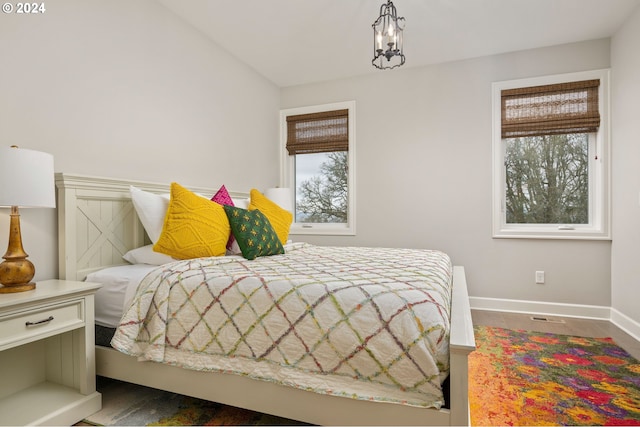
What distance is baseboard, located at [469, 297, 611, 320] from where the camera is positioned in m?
3.26

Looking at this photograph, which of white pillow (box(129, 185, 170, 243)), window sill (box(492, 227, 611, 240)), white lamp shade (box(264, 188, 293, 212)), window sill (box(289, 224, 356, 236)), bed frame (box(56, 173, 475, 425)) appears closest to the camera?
bed frame (box(56, 173, 475, 425))

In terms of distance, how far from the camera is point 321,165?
14.4ft

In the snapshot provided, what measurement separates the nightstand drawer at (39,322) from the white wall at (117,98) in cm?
48

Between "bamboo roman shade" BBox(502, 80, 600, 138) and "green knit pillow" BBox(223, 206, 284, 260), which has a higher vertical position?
"bamboo roman shade" BBox(502, 80, 600, 138)

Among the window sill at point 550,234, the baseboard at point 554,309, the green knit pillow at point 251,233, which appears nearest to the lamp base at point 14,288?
the green knit pillow at point 251,233

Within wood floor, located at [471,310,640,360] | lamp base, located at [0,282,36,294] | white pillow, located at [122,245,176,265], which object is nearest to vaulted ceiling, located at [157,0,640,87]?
white pillow, located at [122,245,176,265]

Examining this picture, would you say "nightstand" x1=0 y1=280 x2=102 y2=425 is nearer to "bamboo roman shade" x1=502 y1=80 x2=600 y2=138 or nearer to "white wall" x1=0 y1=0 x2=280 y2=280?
"white wall" x1=0 y1=0 x2=280 y2=280

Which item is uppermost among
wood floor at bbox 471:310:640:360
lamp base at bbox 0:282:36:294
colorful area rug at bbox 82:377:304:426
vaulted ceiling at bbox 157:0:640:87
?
vaulted ceiling at bbox 157:0:640:87

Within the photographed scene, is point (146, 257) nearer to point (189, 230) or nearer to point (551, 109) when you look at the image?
point (189, 230)

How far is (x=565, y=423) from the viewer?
5.34 ft

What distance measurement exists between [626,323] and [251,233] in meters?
3.13

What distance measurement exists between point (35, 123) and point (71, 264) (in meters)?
0.79

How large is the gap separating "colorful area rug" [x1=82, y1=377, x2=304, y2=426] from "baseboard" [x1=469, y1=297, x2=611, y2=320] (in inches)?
104

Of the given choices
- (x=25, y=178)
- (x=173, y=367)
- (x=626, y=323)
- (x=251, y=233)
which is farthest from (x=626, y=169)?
(x=25, y=178)
